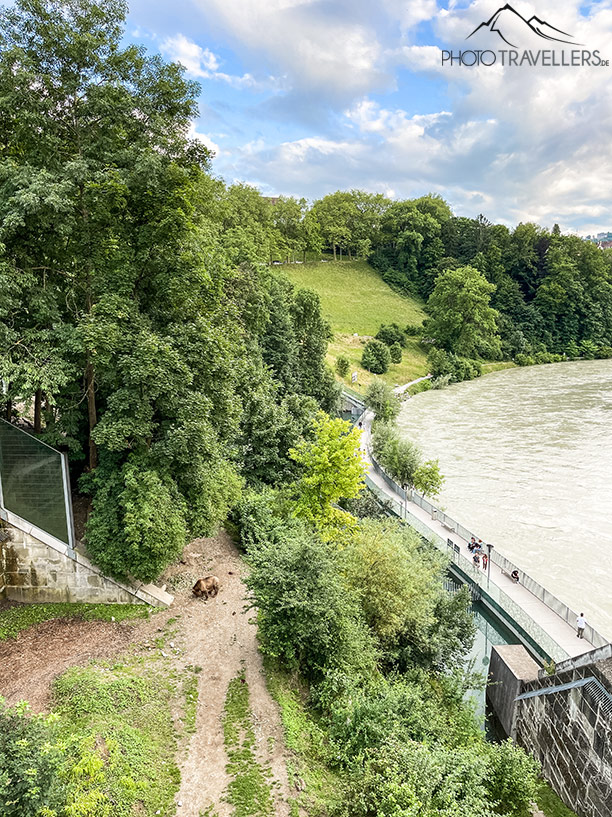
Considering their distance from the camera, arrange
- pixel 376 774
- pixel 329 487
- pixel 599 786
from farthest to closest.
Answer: pixel 329 487, pixel 599 786, pixel 376 774

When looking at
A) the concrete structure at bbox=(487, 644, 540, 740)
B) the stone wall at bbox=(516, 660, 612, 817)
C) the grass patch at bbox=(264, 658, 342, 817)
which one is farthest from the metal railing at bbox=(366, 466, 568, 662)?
the grass patch at bbox=(264, 658, 342, 817)

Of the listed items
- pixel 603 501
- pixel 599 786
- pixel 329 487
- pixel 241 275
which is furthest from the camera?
pixel 241 275

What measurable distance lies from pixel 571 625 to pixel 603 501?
45.4 feet

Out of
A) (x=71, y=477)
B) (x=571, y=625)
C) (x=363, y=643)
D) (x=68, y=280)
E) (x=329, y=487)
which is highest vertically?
(x=68, y=280)

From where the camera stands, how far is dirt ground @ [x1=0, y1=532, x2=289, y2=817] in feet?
29.9

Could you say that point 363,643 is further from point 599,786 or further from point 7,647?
point 7,647

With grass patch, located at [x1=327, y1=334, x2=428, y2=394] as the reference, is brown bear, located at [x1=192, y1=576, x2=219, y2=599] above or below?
below

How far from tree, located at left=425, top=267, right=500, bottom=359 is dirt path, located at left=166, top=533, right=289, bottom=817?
5658cm

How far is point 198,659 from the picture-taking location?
41.1 feet

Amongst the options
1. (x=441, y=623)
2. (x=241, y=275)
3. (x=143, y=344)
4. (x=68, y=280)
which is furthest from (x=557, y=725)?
(x=241, y=275)

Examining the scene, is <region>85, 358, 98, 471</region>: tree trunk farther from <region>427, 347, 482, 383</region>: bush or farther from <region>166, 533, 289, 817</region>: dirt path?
<region>427, 347, 482, 383</region>: bush

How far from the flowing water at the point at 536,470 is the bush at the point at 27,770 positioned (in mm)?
17628

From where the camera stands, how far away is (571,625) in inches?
664

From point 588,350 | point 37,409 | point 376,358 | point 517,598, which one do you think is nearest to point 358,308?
point 376,358
